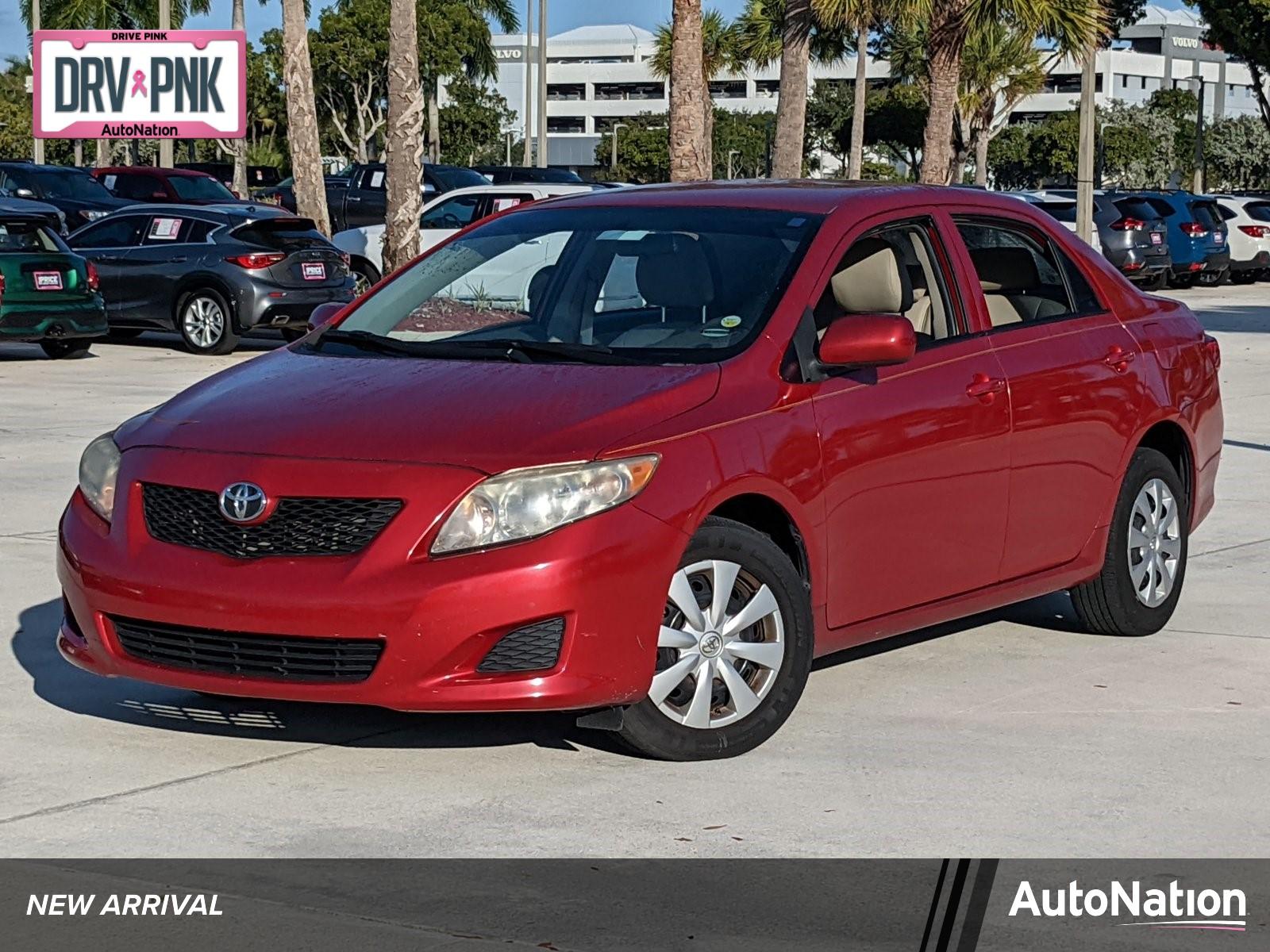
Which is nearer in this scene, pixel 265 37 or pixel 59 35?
pixel 59 35

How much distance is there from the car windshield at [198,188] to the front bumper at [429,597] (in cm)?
2736

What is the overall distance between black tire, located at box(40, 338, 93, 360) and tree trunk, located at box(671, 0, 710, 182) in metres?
7.22

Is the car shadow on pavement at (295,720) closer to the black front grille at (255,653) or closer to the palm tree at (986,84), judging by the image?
the black front grille at (255,653)

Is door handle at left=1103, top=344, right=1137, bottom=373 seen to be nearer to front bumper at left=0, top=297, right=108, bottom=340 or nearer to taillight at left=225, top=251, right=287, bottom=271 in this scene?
front bumper at left=0, top=297, right=108, bottom=340

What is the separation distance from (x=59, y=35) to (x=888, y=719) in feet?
110

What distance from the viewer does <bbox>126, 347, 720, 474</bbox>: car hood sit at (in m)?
5.76

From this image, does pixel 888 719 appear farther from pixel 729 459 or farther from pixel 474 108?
pixel 474 108

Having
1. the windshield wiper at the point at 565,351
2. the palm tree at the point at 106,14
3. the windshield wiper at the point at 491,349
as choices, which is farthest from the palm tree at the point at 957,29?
the windshield wiper at the point at 565,351

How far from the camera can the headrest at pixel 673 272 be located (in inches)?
264

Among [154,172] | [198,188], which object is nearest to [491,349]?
[198,188]

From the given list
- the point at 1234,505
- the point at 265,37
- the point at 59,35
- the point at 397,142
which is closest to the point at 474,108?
the point at 265,37

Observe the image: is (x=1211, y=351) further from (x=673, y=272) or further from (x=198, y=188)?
(x=198, y=188)

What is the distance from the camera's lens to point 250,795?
569cm

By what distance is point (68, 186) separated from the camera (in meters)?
30.4
